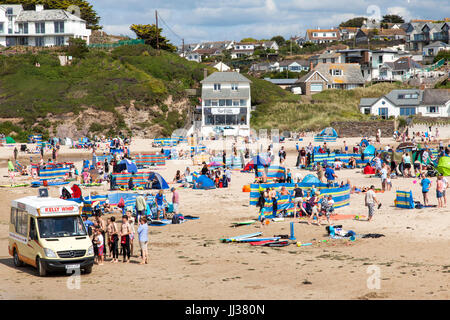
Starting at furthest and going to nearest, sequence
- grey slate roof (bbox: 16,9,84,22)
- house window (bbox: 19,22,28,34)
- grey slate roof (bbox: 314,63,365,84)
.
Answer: grey slate roof (bbox: 314,63,365,84) < house window (bbox: 19,22,28,34) < grey slate roof (bbox: 16,9,84,22)

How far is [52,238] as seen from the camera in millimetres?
15234

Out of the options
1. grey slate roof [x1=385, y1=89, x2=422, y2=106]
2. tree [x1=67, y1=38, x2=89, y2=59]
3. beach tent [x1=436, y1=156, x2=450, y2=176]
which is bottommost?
beach tent [x1=436, y1=156, x2=450, y2=176]

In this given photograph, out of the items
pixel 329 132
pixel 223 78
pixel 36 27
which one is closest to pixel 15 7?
pixel 36 27

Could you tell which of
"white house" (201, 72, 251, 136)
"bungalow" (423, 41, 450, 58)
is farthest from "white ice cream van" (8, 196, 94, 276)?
"bungalow" (423, 41, 450, 58)

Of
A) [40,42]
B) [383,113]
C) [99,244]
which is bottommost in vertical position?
[99,244]

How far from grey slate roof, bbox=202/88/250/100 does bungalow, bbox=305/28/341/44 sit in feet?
298

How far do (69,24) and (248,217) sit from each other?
7002 cm

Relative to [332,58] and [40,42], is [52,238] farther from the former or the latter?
[332,58]

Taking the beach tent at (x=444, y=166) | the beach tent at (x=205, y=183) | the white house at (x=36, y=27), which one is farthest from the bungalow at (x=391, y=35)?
the beach tent at (x=205, y=183)

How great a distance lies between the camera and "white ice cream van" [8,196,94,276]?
1498cm

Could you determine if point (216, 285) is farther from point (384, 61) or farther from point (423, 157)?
point (384, 61)

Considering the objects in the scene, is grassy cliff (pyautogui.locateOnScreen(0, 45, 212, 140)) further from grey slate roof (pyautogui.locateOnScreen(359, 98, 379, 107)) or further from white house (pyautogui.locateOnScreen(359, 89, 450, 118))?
white house (pyautogui.locateOnScreen(359, 89, 450, 118))

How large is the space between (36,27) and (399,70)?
172ft

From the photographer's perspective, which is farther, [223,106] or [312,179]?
[223,106]
